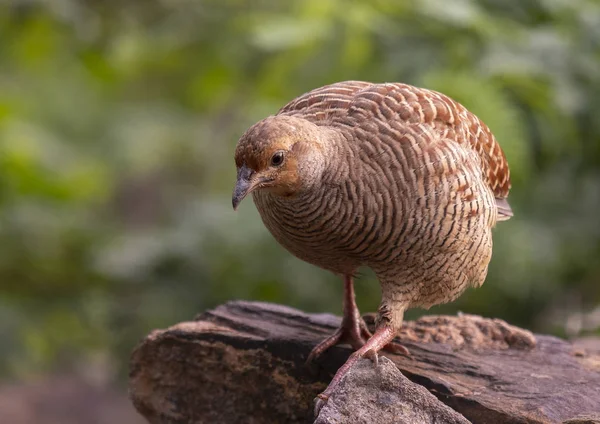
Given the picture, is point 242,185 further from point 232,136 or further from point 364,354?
point 232,136

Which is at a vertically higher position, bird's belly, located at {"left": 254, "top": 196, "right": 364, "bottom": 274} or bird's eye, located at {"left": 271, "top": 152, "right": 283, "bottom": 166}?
bird's eye, located at {"left": 271, "top": 152, "right": 283, "bottom": 166}

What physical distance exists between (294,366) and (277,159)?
1309mm

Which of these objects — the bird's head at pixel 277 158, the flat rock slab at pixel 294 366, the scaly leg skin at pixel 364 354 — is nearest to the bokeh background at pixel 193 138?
the flat rock slab at pixel 294 366

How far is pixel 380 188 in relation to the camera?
12.4 feet

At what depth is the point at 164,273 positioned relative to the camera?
662 cm

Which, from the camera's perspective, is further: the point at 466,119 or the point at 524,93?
the point at 524,93

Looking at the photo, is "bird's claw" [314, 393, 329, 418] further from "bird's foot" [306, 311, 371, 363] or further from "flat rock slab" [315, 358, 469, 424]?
"bird's foot" [306, 311, 371, 363]

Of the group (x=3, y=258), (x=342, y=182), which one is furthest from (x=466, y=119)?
(x=3, y=258)

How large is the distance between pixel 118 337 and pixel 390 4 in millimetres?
3314

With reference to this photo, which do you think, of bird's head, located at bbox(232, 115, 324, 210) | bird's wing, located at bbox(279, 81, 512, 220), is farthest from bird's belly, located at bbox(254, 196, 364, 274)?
bird's wing, located at bbox(279, 81, 512, 220)

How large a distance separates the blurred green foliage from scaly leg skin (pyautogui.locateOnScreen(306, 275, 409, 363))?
1.51 metres

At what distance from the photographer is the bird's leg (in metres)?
4.37

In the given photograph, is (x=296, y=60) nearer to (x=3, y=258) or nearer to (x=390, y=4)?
(x=390, y=4)

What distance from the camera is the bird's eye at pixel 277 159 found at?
11.6 feet
